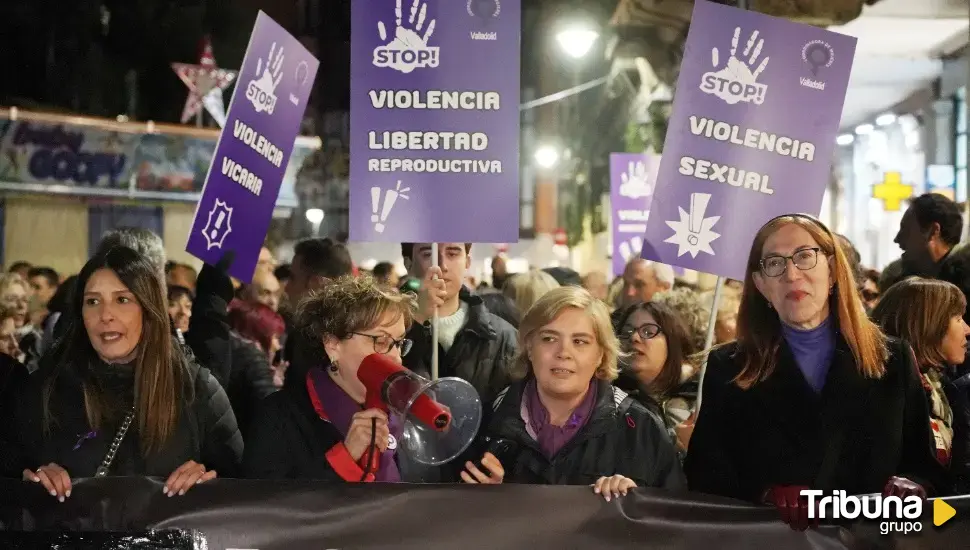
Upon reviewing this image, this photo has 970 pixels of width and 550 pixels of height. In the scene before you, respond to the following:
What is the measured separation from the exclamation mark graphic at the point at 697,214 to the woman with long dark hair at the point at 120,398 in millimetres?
2301

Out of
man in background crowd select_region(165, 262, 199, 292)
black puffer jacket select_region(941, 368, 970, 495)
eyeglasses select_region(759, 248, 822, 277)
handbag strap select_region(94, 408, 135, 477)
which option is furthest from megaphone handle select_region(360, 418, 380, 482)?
man in background crowd select_region(165, 262, 199, 292)

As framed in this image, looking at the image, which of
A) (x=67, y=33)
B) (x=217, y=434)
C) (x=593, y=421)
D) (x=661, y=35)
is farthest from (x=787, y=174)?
(x=67, y=33)

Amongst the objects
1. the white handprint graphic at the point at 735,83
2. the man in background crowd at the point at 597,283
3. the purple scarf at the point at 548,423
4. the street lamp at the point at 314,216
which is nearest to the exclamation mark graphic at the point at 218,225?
the white handprint graphic at the point at 735,83

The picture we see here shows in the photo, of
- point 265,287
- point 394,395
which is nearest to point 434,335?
point 394,395

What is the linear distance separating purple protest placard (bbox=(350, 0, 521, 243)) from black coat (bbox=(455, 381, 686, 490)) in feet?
5.01

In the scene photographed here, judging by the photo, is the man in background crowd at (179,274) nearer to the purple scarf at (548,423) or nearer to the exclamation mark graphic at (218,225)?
the exclamation mark graphic at (218,225)

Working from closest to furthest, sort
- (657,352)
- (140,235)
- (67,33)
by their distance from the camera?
1. (657,352)
2. (140,235)
3. (67,33)

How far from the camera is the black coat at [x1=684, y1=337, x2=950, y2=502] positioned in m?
3.55

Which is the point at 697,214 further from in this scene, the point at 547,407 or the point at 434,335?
the point at 547,407

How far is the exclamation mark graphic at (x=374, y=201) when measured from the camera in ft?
17.3

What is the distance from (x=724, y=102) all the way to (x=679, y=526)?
235cm

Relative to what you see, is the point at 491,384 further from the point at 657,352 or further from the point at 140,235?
the point at 140,235

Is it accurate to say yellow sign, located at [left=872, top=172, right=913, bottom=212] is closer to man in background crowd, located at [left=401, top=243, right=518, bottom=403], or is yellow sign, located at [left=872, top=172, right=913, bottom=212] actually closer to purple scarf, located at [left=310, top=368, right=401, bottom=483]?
man in background crowd, located at [left=401, top=243, right=518, bottom=403]

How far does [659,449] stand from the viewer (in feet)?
12.5
